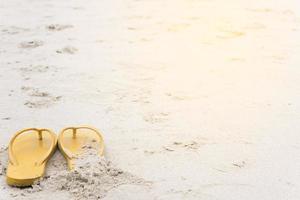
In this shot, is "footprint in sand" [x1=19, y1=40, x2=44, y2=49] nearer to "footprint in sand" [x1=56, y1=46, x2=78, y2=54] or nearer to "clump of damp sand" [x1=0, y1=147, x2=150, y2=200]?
"footprint in sand" [x1=56, y1=46, x2=78, y2=54]

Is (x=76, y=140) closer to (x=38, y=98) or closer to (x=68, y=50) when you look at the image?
(x=38, y=98)

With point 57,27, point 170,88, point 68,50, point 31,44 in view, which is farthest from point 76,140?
point 57,27

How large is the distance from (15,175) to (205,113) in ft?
2.80

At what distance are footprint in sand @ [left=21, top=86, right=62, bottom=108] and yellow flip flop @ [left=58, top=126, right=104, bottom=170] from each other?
33 centimetres

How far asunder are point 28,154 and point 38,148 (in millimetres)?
50

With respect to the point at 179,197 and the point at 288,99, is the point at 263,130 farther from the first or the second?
the point at 179,197

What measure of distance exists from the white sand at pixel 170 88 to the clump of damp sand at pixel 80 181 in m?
0.03

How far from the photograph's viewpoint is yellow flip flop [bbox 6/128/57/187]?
144 centimetres

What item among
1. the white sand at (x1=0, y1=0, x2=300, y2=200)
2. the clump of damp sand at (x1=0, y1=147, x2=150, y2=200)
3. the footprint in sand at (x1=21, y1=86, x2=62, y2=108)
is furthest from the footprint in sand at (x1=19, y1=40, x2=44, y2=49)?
the clump of damp sand at (x1=0, y1=147, x2=150, y2=200)

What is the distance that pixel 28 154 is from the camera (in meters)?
1.56

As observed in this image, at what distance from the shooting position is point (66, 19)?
319 cm

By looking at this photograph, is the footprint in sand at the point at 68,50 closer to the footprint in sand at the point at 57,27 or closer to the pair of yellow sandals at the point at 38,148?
the footprint in sand at the point at 57,27

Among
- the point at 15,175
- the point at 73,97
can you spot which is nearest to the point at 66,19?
the point at 73,97

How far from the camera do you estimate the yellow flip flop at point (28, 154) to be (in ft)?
4.71
